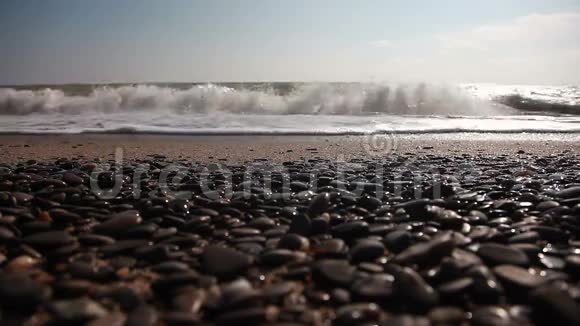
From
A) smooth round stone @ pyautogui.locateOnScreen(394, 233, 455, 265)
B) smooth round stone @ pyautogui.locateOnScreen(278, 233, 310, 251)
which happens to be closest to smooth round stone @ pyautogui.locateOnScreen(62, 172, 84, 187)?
smooth round stone @ pyautogui.locateOnScreen(278, 233, 310, 251)

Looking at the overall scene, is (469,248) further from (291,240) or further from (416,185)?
(416,185)

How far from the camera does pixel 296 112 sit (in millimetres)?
11055

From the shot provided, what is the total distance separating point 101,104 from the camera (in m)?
11.4

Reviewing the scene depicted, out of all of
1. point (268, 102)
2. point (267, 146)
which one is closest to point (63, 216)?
point (267, 146)

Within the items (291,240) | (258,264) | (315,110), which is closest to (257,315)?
(258,264)

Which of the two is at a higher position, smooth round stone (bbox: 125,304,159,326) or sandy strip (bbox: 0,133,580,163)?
sandy strip (bbox: 0,133,580,163)

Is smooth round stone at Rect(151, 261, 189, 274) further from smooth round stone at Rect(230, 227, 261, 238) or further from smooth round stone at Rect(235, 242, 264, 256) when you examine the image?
smooth round stone at Rect(230, 227, 261, 238)

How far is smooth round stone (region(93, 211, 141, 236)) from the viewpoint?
80.3 inches

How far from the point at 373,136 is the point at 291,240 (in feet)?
17.5

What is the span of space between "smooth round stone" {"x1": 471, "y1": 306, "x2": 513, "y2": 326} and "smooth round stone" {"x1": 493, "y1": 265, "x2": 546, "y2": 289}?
16 cm

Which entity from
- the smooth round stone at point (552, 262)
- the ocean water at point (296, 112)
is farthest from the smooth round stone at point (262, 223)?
the ocean water at point (296, 112)

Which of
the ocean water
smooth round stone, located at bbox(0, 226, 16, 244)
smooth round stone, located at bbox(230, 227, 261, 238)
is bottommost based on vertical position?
smooth round stone, located at bbox(230, 227, 261, 238)

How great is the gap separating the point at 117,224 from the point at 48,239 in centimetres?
30

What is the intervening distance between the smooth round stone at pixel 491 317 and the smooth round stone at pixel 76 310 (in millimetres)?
1050
